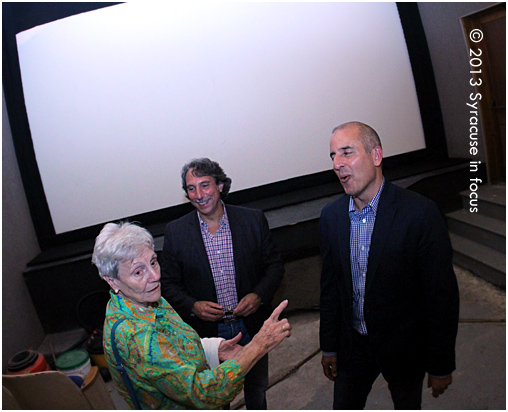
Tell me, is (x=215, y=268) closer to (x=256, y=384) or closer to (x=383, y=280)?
(x=256, y=384)

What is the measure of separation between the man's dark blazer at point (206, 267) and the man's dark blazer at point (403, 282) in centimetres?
47

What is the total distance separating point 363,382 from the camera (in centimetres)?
166

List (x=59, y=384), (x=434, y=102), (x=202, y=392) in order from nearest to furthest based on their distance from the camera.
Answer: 1. (x=202, y=392)
2. (x=59, y=384)
3. (x=434, y=102)

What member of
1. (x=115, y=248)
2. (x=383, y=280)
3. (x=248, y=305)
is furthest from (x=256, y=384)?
(x=115, y=248)

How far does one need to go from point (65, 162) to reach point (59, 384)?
8.15 feet

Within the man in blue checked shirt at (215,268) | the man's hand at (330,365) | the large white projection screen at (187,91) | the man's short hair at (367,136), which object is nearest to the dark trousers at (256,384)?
the man in blue checked shirt at (215,268)

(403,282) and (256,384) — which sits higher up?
(403,282)

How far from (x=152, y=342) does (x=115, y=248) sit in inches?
12.7

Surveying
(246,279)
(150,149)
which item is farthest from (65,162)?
(246,279)

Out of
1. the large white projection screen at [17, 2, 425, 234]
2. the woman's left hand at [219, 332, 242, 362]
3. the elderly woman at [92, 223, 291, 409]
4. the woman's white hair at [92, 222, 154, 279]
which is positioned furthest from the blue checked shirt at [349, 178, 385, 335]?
the large white projection screen at [17, 2, 425, 234]

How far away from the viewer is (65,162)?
12.1ft

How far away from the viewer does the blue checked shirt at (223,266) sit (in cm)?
195

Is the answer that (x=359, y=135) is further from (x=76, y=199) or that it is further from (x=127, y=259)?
(x=76, y=199)

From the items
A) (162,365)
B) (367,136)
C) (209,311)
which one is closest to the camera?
(162,365)
